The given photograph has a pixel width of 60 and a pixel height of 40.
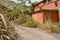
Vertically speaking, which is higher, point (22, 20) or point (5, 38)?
point (5, 38)

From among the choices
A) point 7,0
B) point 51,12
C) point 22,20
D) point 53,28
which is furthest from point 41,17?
point 7,0

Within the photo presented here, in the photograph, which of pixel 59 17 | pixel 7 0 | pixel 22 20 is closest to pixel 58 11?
pixel 59 17

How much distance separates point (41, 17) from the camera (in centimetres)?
2178

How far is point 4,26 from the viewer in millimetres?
5672

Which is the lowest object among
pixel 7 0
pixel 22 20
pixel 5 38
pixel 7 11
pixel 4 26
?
pixel 22 20

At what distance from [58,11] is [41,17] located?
2713 mm

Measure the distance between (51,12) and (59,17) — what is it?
55.1 inches

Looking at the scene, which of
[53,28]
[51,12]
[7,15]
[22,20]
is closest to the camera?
[7,15]

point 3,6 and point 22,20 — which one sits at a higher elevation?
point 3,6

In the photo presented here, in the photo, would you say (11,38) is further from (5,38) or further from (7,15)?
(7,15)

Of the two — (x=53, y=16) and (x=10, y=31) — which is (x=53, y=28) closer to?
(x=53, y=16)

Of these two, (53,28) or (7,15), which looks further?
(53,28)

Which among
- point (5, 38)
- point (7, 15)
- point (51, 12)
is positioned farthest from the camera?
point (51, 12)

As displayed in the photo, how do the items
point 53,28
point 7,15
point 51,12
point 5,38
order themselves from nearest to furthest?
point 5,38 < point 7,15 < point 53,28 < point 51,12
